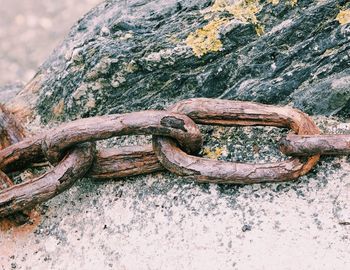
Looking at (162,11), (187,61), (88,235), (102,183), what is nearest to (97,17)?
(162,11)

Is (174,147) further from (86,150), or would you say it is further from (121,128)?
(86,150)

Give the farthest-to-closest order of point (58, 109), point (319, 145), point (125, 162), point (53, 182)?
point (58, 109) < point (125, 162) < point (53, 182) < point (319, 145)

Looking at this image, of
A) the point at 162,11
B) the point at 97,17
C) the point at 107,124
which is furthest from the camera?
the point at 97,17

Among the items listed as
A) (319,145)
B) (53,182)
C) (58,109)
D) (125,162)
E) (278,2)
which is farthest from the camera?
(58,109)

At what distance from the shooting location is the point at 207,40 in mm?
2252

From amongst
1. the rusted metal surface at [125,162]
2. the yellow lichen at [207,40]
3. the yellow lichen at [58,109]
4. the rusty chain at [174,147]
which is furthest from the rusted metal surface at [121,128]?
the yellow lichen at [58,109]

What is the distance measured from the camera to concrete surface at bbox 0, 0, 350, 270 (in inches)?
70.9

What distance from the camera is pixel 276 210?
1.89 m

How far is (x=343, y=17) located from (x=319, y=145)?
553 millimetres

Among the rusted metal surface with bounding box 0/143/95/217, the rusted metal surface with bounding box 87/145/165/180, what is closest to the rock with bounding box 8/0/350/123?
the rusted metal surface with bounding box 87/145/165/180

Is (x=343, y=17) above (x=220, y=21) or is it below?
below

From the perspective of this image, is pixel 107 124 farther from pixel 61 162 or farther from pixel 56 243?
pixel 56 243

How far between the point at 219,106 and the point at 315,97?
388 mm

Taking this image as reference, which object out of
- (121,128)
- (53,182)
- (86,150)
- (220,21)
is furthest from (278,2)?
(53,182)
